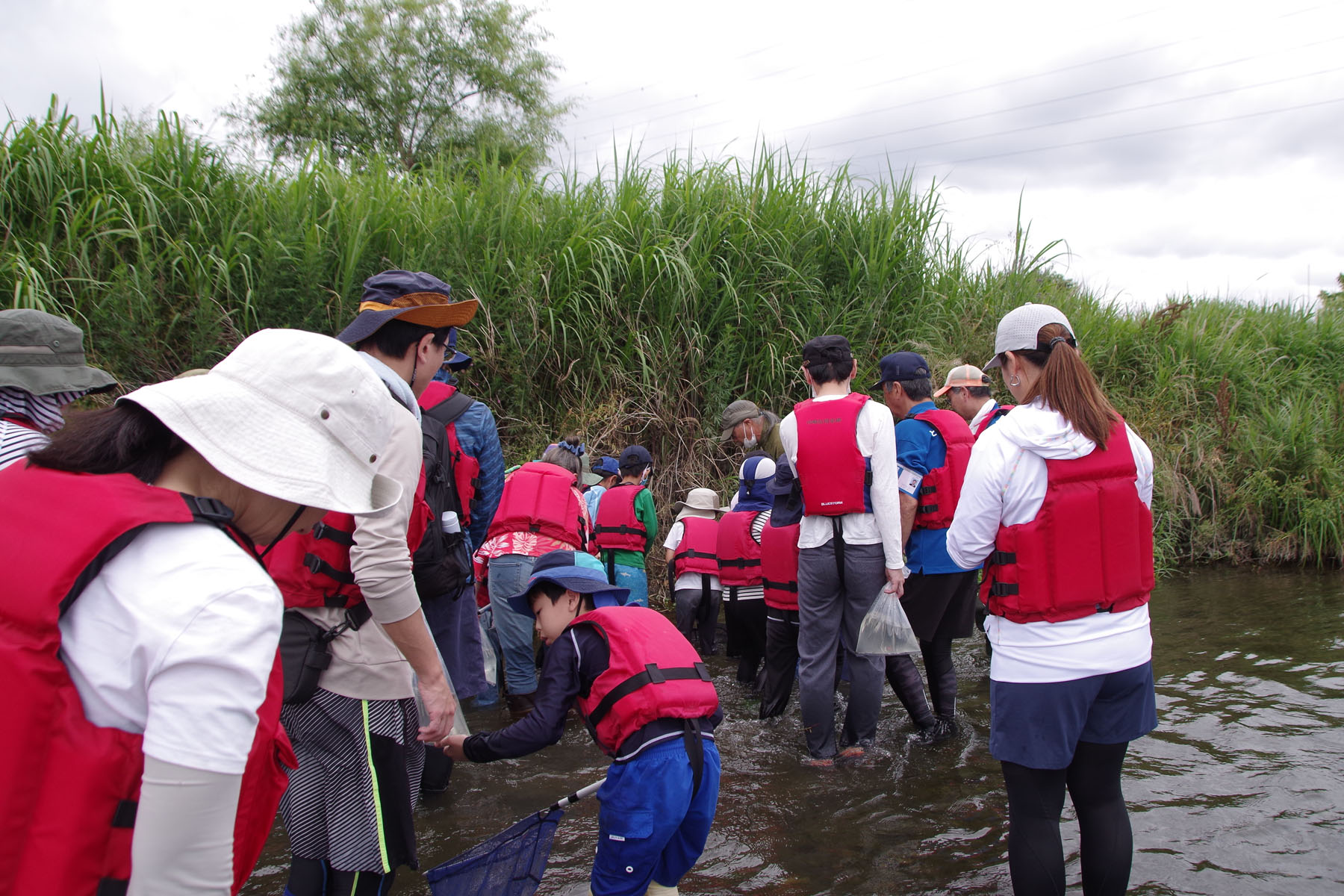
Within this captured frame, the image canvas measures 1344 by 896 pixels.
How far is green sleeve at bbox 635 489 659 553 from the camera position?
6.00m

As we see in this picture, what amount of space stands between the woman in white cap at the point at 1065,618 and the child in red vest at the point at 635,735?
0.93 metres

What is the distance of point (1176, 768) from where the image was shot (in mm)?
4254

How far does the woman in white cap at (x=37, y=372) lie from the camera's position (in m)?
2.54

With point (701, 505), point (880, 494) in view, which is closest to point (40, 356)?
point (880, 494)

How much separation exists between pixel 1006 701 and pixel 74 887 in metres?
2.33

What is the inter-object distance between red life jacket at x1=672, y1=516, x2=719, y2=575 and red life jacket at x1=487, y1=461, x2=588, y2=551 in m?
1.12

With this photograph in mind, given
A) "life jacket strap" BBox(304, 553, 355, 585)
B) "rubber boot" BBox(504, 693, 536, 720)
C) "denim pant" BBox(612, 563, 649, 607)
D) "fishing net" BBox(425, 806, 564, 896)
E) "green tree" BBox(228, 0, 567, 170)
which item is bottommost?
"rubber boot" BBox(504, 693, 536, 720)

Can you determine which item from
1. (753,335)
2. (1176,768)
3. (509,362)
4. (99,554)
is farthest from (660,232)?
(99,554)

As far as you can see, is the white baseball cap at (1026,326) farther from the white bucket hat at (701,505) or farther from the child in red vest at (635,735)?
the white bucket hat at (701,505)

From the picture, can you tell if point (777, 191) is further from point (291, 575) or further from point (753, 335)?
point (291, 575)

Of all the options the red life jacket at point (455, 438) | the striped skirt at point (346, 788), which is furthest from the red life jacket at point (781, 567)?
the striped skirt at point (346, 788)

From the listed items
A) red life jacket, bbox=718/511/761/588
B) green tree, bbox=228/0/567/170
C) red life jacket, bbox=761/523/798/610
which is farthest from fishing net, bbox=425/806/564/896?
green tree, bbox=228/0/567/170

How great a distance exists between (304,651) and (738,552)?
12.4 feet

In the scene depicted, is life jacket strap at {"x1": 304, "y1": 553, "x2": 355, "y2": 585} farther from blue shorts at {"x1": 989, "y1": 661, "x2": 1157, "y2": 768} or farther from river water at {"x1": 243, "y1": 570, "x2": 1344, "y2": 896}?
blue shorts at {"x1": 989, "y1": 661, "x2": 1157, "y2": 768}
